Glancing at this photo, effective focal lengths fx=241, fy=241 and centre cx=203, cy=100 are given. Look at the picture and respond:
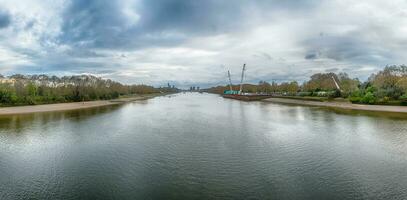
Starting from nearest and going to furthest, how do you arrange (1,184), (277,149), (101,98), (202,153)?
Result: (1,184) < (202,153) < (277,149) < (101,98)

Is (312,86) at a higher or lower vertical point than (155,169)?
higher

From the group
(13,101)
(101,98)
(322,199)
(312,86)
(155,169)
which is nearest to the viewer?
(322,199)

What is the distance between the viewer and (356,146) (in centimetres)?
1620

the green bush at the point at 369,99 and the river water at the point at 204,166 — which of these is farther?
the green bush at the point at 369,99

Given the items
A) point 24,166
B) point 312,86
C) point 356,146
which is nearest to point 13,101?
point 24,166

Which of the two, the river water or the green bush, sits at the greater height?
the green bush

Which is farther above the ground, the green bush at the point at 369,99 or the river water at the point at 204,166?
the green bush at the point at 369,99

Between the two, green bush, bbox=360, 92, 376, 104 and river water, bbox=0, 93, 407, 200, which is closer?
river water, bbox=0, 93, 407, 200

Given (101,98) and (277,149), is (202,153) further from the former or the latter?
(101,98)

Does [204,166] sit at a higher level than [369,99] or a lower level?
lower

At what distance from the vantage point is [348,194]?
8648 mm

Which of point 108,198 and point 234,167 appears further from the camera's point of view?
point 234,167

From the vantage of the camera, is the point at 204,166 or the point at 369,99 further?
the point at 369,99

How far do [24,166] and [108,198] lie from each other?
6.63 metres
